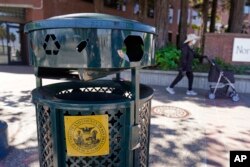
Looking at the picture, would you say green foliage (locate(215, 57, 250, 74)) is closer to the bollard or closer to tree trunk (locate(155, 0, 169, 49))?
tree trunk (locate(155, 0, 169, 49))

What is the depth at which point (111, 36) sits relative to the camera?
1.51 meters

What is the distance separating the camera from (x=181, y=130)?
4.54m

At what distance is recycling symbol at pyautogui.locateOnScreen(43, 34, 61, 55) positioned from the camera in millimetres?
1525

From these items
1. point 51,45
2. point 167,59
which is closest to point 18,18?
point 167,59

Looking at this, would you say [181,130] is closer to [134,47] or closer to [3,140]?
[3,140]

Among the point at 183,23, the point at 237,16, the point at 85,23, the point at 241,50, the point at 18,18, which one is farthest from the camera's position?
the point at 183,23

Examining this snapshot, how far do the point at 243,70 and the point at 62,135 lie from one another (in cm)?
783

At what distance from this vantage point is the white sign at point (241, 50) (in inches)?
344

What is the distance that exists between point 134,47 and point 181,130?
3.12 metres

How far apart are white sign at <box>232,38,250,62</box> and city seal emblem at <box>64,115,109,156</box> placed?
27.0 ft

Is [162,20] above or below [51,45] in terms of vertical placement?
above

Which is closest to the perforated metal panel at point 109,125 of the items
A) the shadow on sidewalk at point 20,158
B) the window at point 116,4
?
the shadow on sidewalk at point 20,158

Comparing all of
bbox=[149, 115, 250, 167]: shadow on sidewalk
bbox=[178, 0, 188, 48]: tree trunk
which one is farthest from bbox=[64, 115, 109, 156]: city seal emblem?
bbox=[178, 0, 188, 48]: tree trunk

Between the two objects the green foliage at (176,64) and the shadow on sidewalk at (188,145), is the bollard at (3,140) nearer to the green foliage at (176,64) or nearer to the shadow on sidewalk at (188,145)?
the shadow on sidewalk at (188,145)
